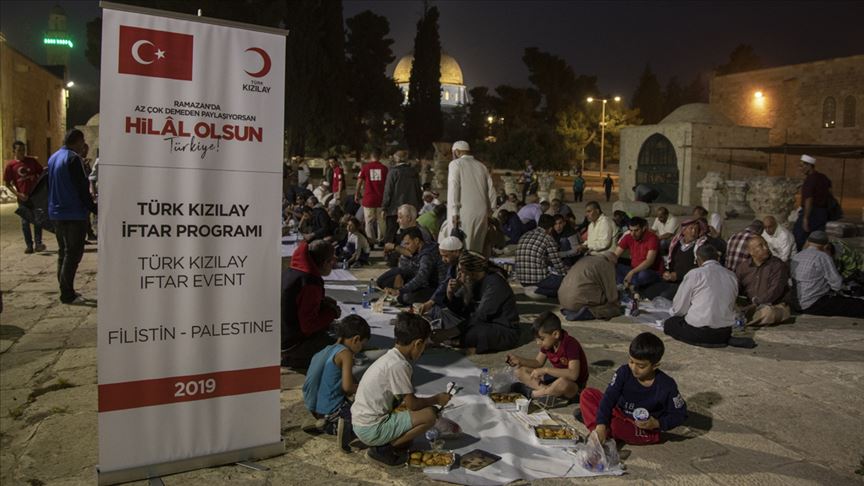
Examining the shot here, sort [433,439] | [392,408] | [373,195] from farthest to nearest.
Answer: [373,195], [433,439], [392,408]

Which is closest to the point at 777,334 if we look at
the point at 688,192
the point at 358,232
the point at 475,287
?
the point at 475,287

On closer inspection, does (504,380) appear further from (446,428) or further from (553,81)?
(553,81)

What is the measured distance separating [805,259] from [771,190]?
9.02 m

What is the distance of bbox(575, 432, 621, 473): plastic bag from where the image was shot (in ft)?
12.2

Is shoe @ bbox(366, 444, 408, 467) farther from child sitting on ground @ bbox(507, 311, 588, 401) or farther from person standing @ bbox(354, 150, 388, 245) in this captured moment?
person standing @ bbox(354, 150, 388, 245)

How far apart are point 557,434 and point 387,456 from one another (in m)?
1.07

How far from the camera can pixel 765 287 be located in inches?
293

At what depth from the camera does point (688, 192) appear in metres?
22.2

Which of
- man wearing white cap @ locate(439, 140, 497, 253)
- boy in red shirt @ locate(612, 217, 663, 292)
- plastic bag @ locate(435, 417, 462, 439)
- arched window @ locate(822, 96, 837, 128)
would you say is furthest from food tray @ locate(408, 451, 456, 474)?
arched window @ locate(822, 96, 837, 128)

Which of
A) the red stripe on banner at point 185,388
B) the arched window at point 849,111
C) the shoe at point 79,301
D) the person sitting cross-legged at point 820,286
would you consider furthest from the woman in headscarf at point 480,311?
the arched window at point 849,111

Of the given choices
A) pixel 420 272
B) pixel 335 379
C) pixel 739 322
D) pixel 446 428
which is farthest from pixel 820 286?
pixel 335 379

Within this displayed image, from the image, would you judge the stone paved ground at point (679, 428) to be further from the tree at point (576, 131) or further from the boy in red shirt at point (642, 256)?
the tree at point (576, 131)

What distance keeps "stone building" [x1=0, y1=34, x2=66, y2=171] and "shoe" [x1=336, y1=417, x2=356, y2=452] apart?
2913cm

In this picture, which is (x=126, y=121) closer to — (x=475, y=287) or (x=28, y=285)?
(x=475, y=287)
